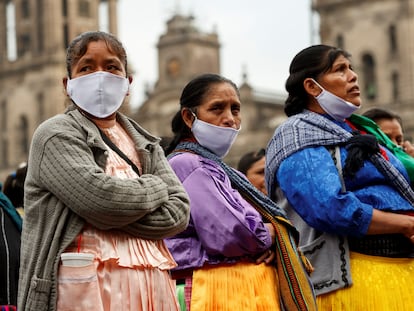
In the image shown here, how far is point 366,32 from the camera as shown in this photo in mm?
43031

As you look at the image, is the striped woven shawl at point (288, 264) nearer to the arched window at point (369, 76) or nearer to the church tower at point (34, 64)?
the arched window at point (369, 76)

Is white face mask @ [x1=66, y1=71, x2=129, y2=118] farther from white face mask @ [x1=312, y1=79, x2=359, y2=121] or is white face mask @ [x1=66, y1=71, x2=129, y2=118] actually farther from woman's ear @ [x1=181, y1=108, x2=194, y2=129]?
white face mask @ [x1=312, y1=79, x2=359, y2=121]

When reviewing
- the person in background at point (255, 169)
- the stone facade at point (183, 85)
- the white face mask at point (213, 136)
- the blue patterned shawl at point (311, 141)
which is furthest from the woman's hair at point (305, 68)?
the stone facade at point (183, 85)

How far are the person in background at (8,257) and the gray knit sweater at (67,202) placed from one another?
8.93ft

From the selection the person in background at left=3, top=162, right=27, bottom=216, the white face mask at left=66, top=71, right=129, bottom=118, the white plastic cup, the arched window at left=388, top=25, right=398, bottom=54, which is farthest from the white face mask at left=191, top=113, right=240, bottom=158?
the arched window at left=388, top=25, right=398, bottom=54

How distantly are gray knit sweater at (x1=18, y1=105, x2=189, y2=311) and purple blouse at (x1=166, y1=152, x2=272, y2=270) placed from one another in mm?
682

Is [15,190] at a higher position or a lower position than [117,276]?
lower

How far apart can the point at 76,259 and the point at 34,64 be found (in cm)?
5140

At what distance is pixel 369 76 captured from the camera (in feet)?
142

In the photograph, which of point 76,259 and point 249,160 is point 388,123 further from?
point 76,259

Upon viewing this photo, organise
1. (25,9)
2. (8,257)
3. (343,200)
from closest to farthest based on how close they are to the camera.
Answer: (343,200) < (8,257) < (25,9)

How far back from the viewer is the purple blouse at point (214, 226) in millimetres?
6004

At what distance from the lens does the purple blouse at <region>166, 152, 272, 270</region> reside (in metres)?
6.00

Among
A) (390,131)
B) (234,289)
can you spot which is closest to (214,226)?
(234,289)
